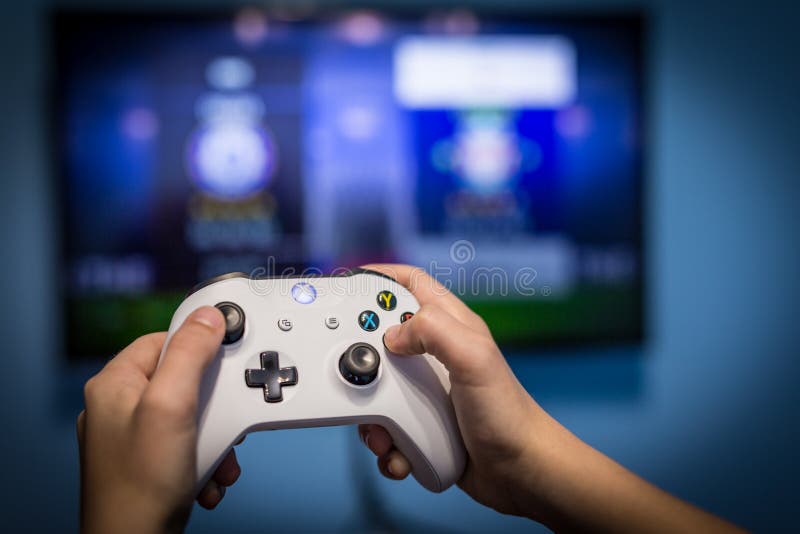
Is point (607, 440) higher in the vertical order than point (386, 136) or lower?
lower

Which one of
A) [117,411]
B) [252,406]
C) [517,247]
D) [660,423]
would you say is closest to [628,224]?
[517,247]

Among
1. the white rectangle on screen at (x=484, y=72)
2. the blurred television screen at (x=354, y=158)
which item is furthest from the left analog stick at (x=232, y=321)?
the white rectangle on screen at (x=484, y=72)

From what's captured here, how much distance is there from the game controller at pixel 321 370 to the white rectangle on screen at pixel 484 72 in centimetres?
81

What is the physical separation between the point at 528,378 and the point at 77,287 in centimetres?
107

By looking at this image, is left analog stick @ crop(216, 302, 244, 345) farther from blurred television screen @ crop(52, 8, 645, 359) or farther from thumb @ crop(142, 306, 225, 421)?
blurred television screen @ crop(52, 8, 645, 359)

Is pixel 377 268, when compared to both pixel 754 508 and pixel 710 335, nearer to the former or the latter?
pixel 710 335

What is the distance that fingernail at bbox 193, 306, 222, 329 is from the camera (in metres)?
0.56

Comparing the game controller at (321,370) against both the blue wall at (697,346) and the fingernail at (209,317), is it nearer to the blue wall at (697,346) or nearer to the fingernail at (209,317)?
the fingernail at (209,317)

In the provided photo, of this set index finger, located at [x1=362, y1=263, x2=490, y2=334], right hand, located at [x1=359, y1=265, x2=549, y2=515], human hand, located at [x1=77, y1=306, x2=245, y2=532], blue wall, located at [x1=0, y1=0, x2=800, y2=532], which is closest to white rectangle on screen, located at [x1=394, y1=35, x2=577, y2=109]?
blue wall, located at [x1=0, y1=0, x2=800, y2=532]

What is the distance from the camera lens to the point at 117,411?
1.69 feet

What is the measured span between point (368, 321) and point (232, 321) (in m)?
0.14

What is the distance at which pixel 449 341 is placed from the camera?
0.57m

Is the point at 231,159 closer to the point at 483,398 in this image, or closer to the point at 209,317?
the point at 209,317

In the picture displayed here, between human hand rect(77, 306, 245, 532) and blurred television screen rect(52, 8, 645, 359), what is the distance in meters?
0.80
